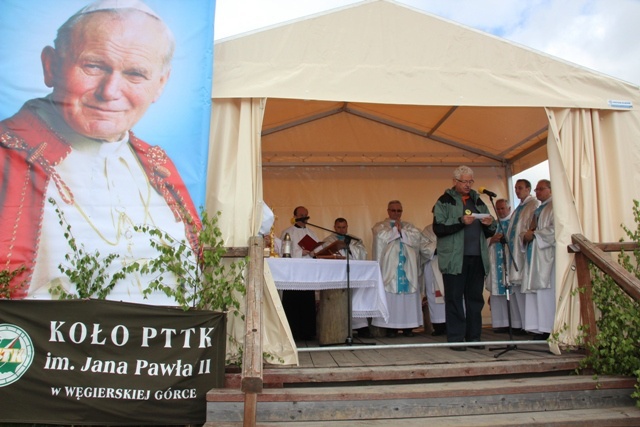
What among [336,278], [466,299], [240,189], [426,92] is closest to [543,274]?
[466,299]

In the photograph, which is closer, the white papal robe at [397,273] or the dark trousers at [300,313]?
the dark trousers at [300,313]

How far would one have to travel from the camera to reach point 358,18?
4.82 m

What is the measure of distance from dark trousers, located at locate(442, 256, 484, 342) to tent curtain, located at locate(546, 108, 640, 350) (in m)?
0.79

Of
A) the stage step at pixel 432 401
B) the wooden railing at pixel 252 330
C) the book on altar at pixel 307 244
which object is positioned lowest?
the stage step at pixel 432 401

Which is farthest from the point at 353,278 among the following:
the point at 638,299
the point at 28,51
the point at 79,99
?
the point at 28,51

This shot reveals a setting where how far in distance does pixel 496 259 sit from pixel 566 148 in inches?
82.6

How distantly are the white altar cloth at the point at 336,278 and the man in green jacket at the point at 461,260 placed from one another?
30.5 inches

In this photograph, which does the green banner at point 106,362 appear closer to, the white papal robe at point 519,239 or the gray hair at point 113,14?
the gray hair at point 113,14

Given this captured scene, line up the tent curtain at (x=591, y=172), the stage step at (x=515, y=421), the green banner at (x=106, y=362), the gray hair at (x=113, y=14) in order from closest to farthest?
the stage step at (x=515, y=421) → the green banner at (x=106, y=362) → the gray hair at (x=113, y=14) → the tent curtain at (x=591, y=172)

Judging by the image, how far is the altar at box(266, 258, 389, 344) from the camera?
202 inches

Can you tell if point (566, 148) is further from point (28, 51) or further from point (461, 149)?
point (28, 51)

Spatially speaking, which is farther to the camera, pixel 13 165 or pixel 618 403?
pixel 13 165

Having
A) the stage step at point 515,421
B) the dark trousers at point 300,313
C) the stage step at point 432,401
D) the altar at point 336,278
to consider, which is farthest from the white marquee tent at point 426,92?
the dark trousers at point 300,313

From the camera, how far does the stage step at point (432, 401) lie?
3.59 meters
